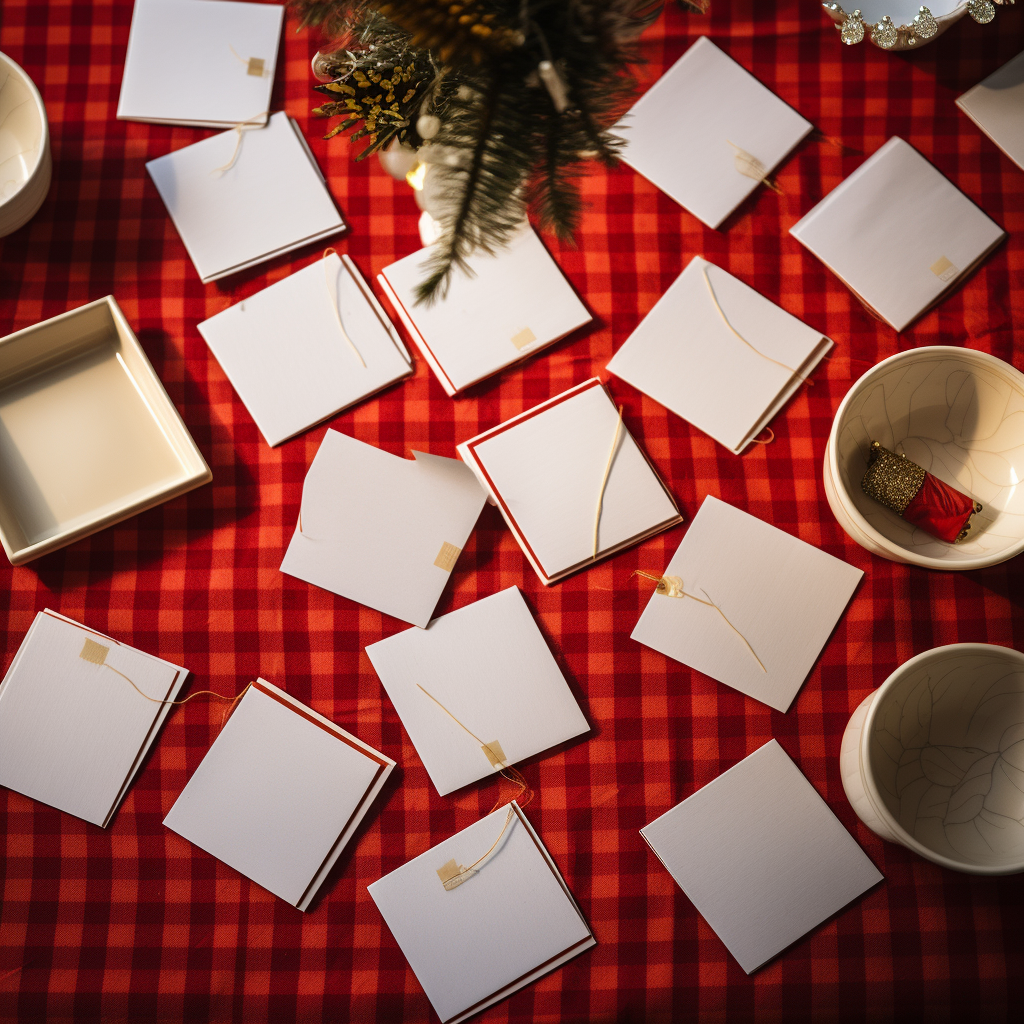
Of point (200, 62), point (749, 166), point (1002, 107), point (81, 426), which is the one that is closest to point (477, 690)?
point (81, 426)

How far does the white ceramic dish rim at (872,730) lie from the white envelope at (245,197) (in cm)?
79

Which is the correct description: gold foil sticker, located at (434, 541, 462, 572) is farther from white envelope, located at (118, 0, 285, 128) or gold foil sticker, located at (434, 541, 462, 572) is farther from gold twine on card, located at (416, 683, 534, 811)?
white envelope, located at (118, 0, 285, 128)

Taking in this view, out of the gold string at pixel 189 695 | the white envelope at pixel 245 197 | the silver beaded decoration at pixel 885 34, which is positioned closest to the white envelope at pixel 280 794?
the gold string at pixel 189 695

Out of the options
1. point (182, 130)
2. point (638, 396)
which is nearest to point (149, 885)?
point (638, 396)

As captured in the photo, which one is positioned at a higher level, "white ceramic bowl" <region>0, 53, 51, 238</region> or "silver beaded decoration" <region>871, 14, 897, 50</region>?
"silver beaded decoration" <region>871, 14, 897, 50</region>

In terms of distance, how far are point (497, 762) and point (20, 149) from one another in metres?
0.90

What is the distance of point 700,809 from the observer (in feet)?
2.72

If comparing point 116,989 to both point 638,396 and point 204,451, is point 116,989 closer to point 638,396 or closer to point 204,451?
point 204,451

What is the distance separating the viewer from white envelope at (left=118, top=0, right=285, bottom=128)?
91 centimetres

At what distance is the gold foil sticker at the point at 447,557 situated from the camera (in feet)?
2.80

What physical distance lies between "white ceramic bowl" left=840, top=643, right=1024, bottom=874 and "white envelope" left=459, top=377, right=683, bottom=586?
299 millimetres

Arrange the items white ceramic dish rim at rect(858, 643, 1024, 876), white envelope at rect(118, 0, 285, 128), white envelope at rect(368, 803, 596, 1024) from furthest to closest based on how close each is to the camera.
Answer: white envelope at rect(118, 0, 285, 128)
white envelope at rect(368, 803, 596, 1024)
white ceramic dish rim at rect(858, 643, 1024, 876)

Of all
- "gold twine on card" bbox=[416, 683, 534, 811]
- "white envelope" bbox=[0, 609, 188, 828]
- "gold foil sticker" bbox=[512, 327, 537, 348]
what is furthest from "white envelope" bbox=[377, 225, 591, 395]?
"white envelope" bbox=[0, 609, 188, 828]

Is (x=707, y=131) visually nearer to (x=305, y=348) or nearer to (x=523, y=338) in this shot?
(x=523, y=338)
